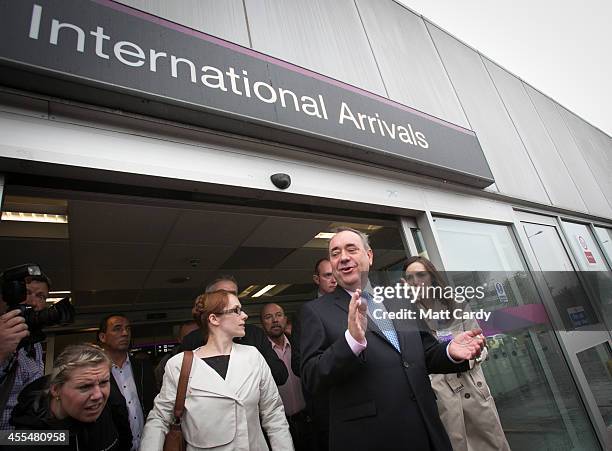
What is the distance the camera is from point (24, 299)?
131cm

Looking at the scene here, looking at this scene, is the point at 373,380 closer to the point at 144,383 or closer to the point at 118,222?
the point at 144,383

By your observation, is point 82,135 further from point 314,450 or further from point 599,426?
point 599,426

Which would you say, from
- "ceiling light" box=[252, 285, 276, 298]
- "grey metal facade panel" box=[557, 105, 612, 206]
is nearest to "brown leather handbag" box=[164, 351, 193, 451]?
"ceiling light" box=[252, 285, 276, 298]

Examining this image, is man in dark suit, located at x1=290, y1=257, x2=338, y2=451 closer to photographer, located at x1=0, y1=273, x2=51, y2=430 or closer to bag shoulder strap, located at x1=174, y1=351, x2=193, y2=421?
bag shoulder strap, located at x1=174, y1=351, x2=193, y2=421

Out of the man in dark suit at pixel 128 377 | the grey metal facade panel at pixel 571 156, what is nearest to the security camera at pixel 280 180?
the man in dark suit at pixel 128 377

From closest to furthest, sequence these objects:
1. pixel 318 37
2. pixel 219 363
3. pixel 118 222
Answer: pixel 219 363
pixel 318 37
pixel 118 222

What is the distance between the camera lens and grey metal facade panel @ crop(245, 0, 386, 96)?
2.55m

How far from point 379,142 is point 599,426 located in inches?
117

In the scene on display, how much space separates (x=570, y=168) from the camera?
5.14m

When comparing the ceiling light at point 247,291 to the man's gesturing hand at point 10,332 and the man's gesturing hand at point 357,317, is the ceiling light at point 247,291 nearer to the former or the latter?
the man's gesturing hand at point 10,332

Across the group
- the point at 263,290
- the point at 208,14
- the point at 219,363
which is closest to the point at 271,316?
the point at 219,363

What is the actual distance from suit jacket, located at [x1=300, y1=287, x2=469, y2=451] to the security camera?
848 mm

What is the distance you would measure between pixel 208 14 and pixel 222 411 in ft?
7.87

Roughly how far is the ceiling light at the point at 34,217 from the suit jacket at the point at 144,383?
1973 mm
